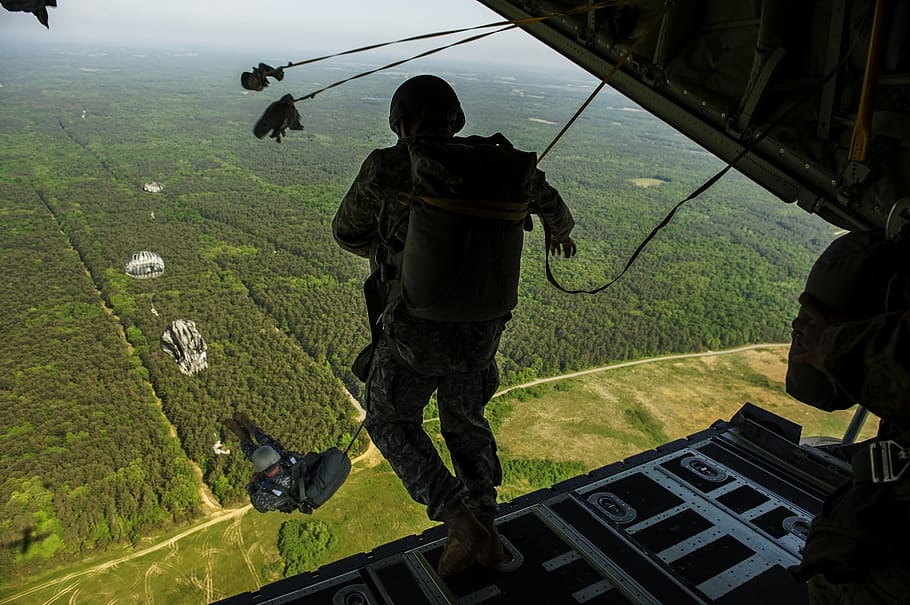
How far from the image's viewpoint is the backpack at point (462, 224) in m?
1.90

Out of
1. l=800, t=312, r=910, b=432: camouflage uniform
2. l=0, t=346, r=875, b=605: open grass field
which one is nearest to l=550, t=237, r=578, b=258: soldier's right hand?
l=800, t=312, r=910, b=432: camouflage uniform

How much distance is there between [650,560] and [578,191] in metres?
50.9

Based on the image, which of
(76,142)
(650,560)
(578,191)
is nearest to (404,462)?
(650,560)

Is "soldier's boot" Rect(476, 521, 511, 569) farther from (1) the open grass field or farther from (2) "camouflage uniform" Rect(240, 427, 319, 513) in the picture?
(1) the open grass field

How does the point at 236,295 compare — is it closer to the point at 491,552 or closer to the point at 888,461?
the point at 491,552

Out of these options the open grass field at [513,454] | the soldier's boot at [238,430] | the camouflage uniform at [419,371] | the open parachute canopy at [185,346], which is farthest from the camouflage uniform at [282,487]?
the open parachute canopy at [185,346]

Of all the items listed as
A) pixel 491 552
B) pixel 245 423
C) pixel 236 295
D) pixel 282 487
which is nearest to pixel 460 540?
pixel 491 552

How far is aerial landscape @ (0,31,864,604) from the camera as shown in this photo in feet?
70.2

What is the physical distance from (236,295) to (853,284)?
141 feet

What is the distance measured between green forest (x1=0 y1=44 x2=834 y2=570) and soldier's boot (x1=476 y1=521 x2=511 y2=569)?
223cm

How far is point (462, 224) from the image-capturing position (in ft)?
6.31

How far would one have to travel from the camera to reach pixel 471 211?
6.29 feet

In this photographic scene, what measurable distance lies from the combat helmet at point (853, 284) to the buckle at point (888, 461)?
0.12 m

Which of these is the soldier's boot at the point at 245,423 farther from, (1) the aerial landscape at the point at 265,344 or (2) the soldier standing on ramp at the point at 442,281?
(1) the aerial landscape at the point at 265,344
